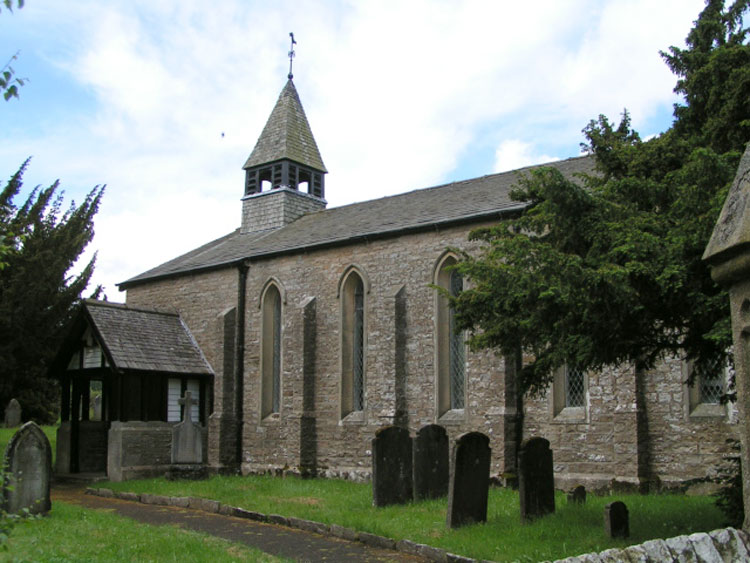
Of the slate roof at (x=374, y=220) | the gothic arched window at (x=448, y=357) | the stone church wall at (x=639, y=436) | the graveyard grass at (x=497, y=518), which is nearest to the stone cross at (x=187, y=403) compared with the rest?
the graveyard grass at (x=497, y=518)

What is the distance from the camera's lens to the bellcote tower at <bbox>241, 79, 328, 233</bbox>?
27.2 meters

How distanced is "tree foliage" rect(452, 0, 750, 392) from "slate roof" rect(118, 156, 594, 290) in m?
6.43

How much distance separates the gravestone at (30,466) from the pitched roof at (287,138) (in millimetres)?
16407

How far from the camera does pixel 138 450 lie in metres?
20.3

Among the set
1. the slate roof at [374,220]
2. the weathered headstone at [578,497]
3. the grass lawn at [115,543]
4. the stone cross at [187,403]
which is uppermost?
the slate roof at [374,220]

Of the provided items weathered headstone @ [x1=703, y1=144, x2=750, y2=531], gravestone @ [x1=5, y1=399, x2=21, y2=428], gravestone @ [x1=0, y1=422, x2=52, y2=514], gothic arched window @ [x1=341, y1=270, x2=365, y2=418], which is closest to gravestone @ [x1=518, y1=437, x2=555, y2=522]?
weathered headstone @ [x1=703, y1=144, x2=750, y2=531]

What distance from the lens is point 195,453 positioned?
19.8 m

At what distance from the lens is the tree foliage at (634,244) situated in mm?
7848

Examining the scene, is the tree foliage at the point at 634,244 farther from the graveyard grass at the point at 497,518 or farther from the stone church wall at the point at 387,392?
the stone church wall at the point at 387,392

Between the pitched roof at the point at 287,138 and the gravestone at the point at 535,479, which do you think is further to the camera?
the pitched roof at the point at 287,138

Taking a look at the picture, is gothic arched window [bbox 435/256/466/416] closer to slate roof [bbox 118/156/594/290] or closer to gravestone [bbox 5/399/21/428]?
slate roof [bbox 118/156/594/290]

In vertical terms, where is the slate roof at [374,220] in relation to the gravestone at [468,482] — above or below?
above

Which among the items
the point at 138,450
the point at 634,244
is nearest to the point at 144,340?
the point at 138,450

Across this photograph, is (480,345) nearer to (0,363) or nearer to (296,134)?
(0,363)
